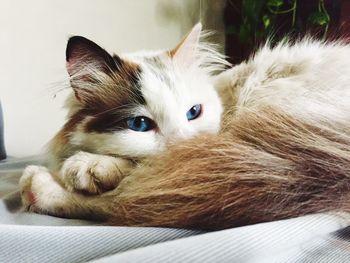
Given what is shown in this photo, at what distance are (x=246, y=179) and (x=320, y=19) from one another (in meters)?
1.81

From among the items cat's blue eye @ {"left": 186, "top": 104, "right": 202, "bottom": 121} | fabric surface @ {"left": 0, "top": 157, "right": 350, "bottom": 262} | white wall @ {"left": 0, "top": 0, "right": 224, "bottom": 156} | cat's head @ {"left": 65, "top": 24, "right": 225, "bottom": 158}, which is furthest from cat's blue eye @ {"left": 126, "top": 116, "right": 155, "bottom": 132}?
white wall @ {"left": 0, "top": 0, "right": 224, "bottom": 156}

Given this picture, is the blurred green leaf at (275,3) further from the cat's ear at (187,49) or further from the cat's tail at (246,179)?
the cat's tail at (246,179)

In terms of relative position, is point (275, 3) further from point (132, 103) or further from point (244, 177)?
point (244, 177)

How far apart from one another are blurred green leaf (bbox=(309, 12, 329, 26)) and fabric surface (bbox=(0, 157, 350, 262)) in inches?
70.3

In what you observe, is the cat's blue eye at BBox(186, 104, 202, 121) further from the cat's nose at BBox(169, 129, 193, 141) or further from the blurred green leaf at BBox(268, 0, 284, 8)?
the blurred green leaf at BBox(268, 0, 284, 8)

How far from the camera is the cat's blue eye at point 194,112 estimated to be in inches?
35.8

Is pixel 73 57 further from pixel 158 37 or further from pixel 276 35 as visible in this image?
pixel 276 35

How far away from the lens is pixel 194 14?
2549mm

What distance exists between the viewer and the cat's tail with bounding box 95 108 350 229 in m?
0.54

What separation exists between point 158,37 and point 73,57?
1.55 m

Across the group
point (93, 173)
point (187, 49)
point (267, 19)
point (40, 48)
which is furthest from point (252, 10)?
point (93, 173)

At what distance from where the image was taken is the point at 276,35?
7.84 feet

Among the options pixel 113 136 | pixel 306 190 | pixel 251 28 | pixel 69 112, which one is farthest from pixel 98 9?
pixel 306 190

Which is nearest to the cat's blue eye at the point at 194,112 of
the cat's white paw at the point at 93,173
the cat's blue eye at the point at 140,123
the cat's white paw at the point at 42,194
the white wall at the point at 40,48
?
the cat's blue eye at the point at 140,123
